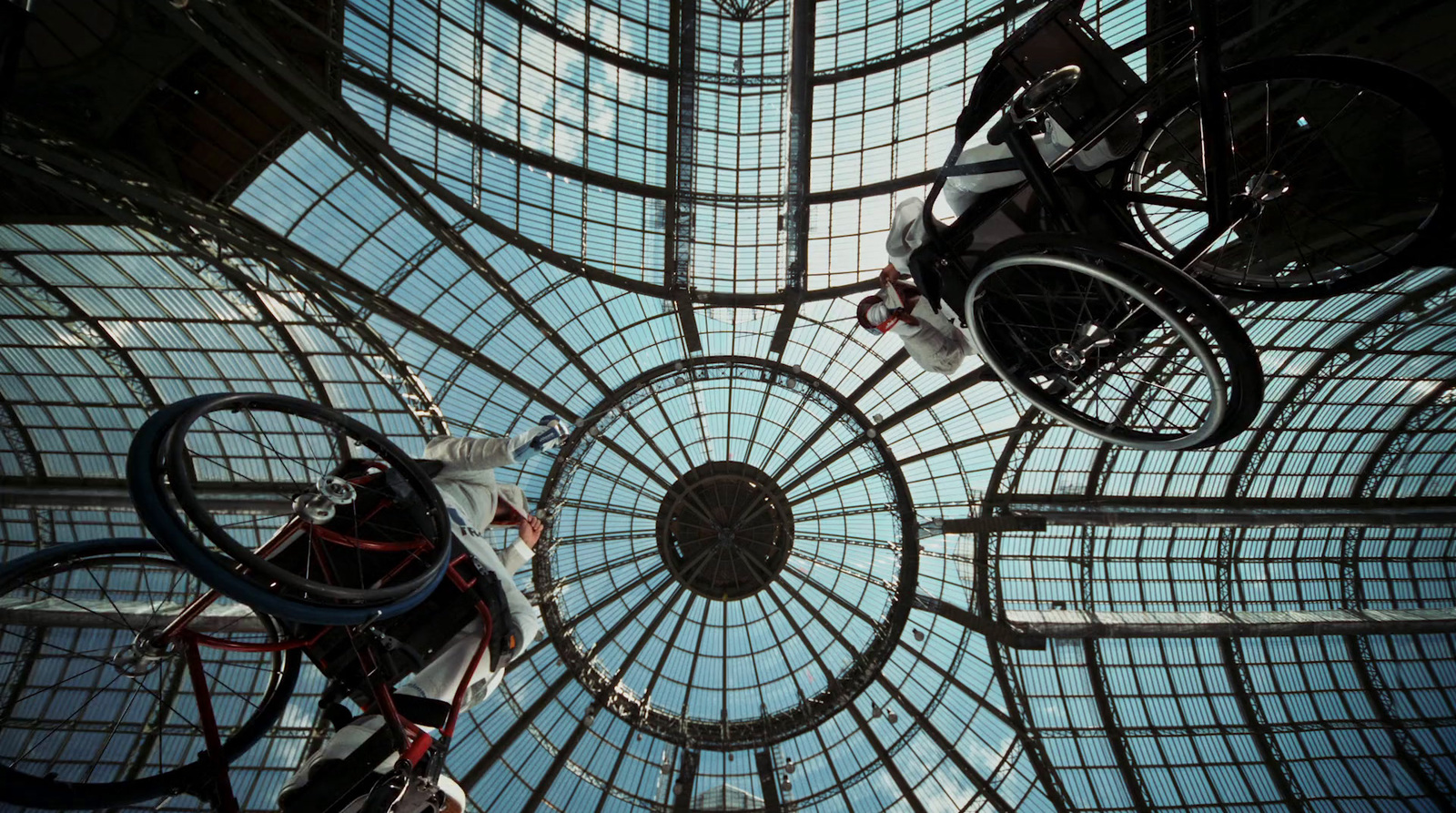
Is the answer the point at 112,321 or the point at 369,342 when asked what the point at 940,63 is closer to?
the point at 369,342

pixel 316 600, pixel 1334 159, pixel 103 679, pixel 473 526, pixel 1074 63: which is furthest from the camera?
pixel 103 679

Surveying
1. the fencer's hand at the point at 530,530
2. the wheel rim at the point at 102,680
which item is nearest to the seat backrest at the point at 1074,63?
the fencer's hand at the point at 530,530

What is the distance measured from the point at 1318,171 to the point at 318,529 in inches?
643

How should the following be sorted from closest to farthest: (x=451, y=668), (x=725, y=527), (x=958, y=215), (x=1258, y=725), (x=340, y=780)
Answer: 1. (x=340, y=780)
2. (x=958, y=215)
3. (x=451, y=668)
4. (x=725, y=527)
5. (x=1258, y=725)

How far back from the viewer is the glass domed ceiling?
1952 centimetres

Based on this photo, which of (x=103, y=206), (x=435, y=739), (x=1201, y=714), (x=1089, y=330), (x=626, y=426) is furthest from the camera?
(x=1201, y=714)

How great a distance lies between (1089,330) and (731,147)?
15417 mm

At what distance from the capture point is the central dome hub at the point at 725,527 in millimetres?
26891

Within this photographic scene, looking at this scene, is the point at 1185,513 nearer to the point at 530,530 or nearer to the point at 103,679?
the point at 530,530

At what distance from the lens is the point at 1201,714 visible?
27.6m

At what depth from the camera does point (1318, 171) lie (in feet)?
44.4

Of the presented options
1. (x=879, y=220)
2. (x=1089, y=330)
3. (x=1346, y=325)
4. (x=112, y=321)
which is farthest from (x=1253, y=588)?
(x=112, y=321)

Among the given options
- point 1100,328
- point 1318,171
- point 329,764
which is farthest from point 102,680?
point 1318,171

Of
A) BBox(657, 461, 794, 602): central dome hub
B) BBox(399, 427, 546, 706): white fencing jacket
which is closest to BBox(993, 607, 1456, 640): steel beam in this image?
BBox(657, 461, 794, 602): central dome hub
